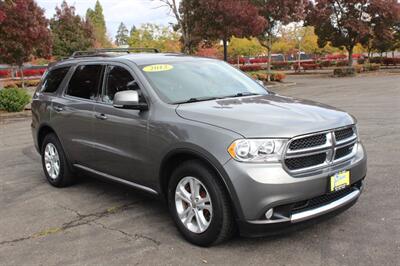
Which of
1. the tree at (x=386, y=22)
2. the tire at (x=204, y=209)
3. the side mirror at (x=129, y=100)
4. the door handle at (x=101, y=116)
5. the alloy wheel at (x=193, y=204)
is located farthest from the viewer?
the tree at (x=386, y=22)

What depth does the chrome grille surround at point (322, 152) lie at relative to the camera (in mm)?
3893

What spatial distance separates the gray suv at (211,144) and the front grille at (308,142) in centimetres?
1

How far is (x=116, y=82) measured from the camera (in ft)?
17.8

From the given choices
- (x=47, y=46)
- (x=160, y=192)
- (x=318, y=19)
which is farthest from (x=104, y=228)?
(x=318, y=19)

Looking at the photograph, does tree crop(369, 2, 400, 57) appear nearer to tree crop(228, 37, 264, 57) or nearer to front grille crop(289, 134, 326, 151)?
tree crop(228, 37, 264, 57)

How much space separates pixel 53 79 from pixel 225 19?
19.1 m

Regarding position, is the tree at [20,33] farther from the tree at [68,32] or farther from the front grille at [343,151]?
the front grille at [343,151]

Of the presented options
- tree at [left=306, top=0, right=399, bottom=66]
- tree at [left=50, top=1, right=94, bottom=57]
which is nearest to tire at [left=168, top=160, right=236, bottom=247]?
tree at [left=306, top=0, right=399, bottom=66]

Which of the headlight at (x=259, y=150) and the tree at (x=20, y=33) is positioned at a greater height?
the tree at (x=20, y=33)

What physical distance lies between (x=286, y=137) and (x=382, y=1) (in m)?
34.2

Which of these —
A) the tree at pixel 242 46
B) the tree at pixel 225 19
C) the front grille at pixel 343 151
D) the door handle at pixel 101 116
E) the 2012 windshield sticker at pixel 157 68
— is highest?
the tree at pixel 225 19

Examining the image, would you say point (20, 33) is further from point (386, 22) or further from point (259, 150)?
point (259, 150)

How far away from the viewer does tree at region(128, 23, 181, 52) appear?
51.9 m

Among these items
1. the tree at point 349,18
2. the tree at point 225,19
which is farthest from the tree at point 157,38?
the tree at point 225,19
